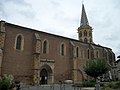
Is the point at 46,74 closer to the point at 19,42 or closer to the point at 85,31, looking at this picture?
the point at 19,42

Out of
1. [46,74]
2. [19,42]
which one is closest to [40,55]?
[46,74]

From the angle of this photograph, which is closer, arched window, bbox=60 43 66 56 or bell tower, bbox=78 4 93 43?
arched window, bbox=60 43 66 56

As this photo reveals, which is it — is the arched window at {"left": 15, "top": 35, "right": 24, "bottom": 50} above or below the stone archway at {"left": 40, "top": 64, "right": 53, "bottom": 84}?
above

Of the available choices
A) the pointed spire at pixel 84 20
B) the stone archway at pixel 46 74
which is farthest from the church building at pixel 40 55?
the pointed spire at pixel 84 20

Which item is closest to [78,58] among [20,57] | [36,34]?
[36,34]

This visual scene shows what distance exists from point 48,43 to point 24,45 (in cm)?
563

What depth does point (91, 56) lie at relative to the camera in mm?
44500

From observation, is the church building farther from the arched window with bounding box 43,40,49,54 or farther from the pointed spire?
the pointed spire

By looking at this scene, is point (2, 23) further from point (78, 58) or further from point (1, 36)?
point (78, 58)

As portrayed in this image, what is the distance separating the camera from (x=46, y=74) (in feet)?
116

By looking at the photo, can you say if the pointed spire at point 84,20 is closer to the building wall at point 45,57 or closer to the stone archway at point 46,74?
the building wall at point 45,57

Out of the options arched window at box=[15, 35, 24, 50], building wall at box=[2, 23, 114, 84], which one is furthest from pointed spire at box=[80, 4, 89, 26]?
arched window at box=[15, 35, 24, 50]

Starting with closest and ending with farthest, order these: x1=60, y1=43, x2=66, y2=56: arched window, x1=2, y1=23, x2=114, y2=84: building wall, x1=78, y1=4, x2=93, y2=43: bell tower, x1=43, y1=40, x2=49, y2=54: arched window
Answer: x1=2, y1=23, x2=114, y2=84: building wall → x1=43, y1=40, x2=49, y2=54: arched window → x1=60, y1=43, x2=66, y2=56: arched window → x1=78, y1=4, x2=93, y2=43: bell tower

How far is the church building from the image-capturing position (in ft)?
97.5
